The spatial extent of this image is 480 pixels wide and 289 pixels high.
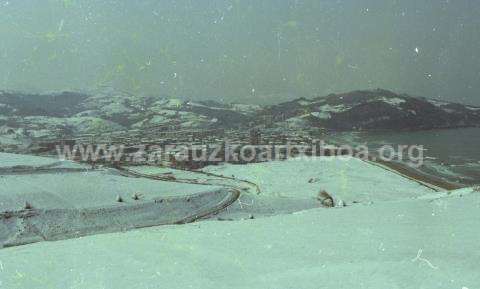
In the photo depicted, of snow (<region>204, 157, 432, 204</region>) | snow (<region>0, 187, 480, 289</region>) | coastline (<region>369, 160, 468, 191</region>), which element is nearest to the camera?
snow (<region>0, 187, 480, 289</region>)

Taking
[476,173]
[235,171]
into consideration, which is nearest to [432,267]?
[235,171]

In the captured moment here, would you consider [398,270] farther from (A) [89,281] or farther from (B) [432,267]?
(A) [89,281]

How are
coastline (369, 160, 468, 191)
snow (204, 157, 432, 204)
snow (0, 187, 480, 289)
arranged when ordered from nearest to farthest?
snow (0, 187, 480, 289) → snow (204, 157, 432, 204) → coastline (369, 160, 468, 191)

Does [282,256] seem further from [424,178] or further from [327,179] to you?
[424,178]

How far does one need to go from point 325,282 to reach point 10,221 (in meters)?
30.9

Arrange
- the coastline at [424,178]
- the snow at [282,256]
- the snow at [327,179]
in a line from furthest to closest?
the coastline at [424,178], the snow at [327,179], the snow at [282,256]

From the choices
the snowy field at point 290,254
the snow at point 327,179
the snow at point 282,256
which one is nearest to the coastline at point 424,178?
the snow at point 327,179

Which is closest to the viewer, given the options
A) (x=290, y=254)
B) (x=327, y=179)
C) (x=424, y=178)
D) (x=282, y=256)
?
(x=282, y=256)

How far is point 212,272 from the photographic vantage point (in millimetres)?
9523

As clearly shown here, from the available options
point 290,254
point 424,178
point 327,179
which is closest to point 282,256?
point 290,254

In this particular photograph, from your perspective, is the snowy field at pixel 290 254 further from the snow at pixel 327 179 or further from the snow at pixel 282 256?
the snow at pixel 327 179

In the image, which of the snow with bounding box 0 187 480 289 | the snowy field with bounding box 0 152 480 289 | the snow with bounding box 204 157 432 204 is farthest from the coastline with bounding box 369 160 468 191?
the snow with bounding box 0 187 480 289

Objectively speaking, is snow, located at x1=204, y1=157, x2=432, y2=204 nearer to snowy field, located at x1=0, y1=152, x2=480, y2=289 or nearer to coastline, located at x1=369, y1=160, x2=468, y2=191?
coastline, located at x1=369, y1=160, x2=468, y2=191

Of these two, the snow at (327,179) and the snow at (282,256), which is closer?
the snow at (282,256)
